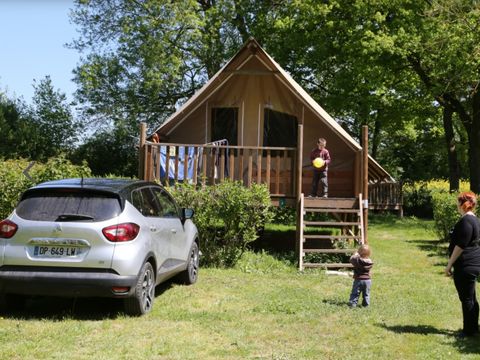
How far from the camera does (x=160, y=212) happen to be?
8.00 m

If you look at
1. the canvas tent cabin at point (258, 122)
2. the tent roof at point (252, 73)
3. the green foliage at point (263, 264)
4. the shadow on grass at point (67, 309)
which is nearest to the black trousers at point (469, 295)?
the shadow on grass at point (67, 309)

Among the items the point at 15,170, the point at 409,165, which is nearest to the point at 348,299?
the point at 15,170

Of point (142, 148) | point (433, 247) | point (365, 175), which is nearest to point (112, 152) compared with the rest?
point (142, 148)

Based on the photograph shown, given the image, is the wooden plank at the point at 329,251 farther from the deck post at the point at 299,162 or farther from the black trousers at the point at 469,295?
the black trousers at the point at 469,295

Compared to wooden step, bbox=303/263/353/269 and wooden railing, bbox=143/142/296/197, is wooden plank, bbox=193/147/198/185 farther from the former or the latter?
wooden step, bbox=303/263/353/269

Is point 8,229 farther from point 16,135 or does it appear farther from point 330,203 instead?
point 16,135

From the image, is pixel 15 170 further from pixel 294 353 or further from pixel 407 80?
pixel 407 80

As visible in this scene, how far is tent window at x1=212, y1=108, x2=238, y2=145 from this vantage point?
16.0m

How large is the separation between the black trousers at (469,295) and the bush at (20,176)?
769cm

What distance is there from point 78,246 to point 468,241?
446cm

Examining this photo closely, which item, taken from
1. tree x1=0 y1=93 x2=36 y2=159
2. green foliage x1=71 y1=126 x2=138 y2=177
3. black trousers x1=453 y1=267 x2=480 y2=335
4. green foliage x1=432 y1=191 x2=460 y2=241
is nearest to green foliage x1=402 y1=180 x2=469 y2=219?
green foliage x1=432 y1=191 x2=460 y2=241

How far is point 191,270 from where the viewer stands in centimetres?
912

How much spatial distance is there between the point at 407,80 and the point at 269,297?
790 inches

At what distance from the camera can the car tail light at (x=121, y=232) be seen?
646 cm
